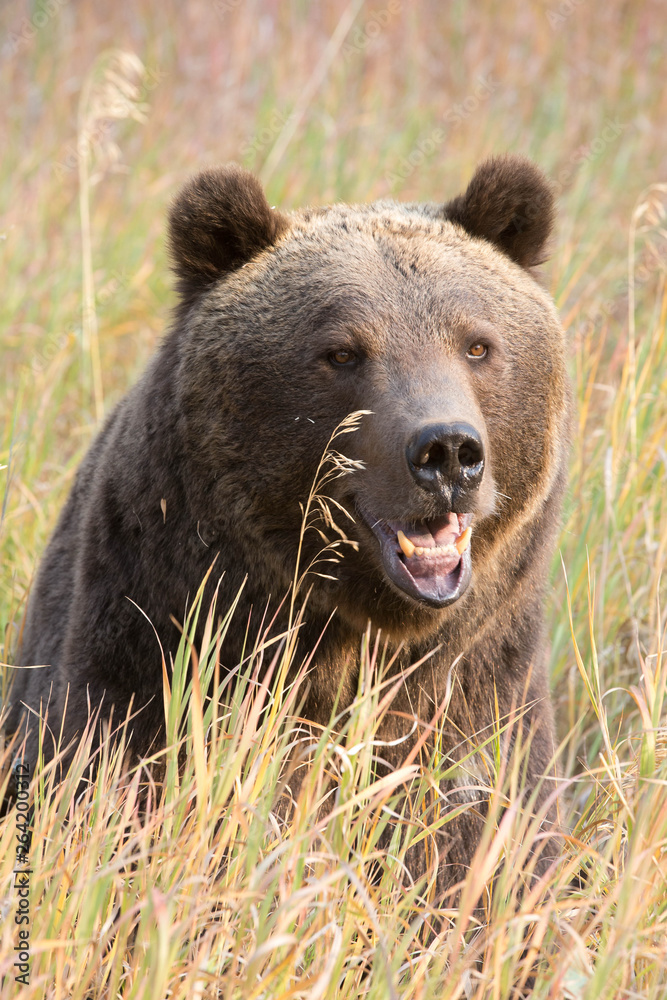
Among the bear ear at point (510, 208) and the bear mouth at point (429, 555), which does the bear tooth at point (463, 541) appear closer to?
the bear mouth at point (429, 555)

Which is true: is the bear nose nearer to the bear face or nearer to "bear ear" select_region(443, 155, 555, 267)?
the bear face

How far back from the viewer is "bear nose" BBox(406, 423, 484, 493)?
2.70 meters

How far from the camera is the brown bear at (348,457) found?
303 cm

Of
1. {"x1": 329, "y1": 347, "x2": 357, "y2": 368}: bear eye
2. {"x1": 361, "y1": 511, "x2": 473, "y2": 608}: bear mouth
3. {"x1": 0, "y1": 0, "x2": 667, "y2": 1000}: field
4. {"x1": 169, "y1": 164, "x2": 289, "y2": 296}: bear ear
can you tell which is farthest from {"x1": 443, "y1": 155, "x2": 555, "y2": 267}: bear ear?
{"x1": 361, "y1": 511, "x2": 473, "y2": 608}: bear mouth

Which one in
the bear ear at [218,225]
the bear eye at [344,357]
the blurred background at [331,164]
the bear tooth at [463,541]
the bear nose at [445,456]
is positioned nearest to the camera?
the bear nose at [445,456]

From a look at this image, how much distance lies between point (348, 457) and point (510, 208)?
1052mm

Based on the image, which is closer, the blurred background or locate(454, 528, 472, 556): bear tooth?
locate(454, 528, 472, 556): bear tooth

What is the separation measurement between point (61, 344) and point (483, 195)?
3.29 m

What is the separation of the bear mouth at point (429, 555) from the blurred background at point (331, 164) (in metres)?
1.32

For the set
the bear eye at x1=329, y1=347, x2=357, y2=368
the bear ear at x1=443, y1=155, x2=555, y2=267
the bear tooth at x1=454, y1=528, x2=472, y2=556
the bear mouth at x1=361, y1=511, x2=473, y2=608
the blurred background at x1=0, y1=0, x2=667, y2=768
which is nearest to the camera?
the bear mouth at x1=361, y1=511, x2=473, y2=608

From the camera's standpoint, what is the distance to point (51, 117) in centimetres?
839

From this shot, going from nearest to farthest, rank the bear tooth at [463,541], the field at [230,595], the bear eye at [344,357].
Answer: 1. the field at [230,595]
2. the bear tooth at [463,541]
3. the bear eye at [344,357]

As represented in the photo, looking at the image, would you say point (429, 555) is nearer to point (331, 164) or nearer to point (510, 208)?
point (510, 208)

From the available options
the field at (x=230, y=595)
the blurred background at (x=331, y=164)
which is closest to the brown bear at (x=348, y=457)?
the field at (x=230, y=595)
